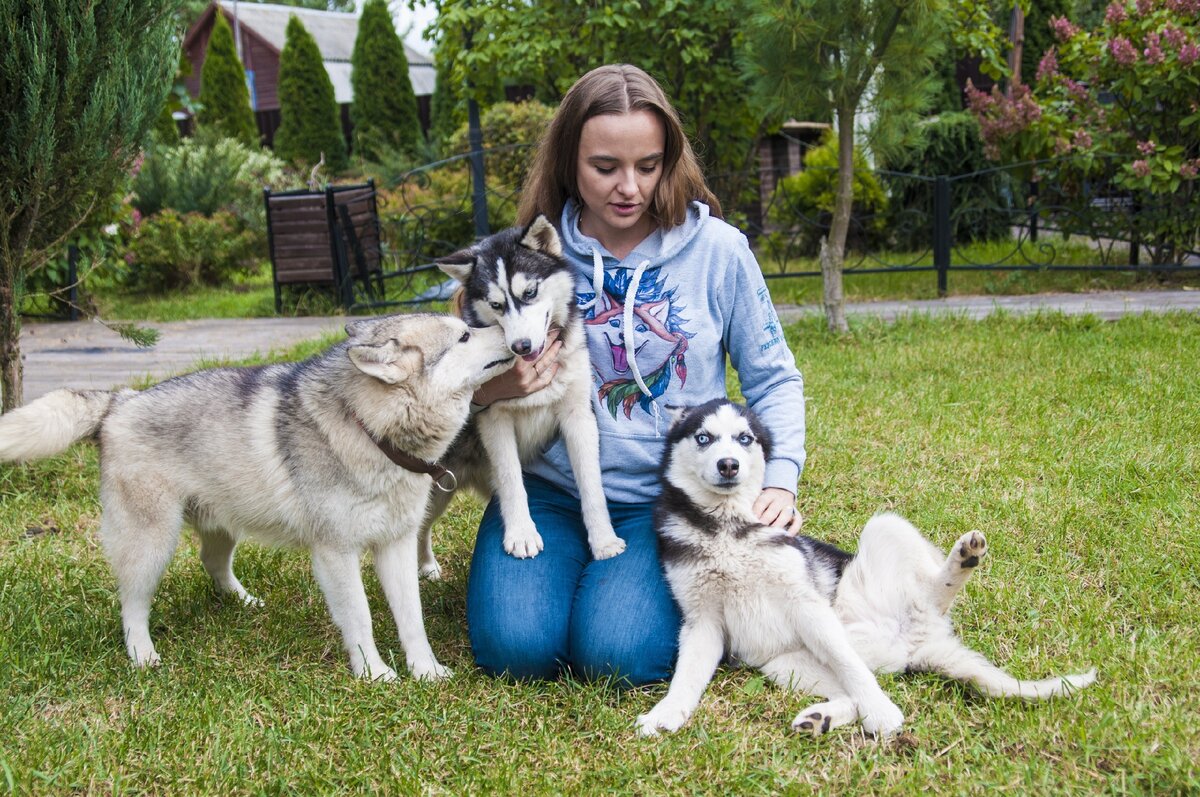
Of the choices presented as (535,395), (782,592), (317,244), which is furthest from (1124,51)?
(317,244)

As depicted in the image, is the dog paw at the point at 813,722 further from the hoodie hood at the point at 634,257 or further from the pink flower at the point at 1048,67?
the pink flower at the point at 1048,67

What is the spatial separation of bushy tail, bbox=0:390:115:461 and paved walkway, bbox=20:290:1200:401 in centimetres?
373

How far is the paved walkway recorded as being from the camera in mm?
6930

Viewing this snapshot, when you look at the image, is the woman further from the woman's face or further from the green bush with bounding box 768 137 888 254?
the green bush with bounding box 768 137 888 254

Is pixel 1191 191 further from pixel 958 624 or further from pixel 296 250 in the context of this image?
pixel 296 250

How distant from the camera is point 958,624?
292cm

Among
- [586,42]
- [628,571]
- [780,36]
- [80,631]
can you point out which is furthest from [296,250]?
[628,571]

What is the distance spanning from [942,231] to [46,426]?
7.55 meters

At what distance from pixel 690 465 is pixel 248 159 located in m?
13.7

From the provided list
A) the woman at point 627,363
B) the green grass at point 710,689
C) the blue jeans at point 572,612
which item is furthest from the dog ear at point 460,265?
the green grass at point 710,689

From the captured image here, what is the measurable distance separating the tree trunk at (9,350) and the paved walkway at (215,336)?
5.46ft

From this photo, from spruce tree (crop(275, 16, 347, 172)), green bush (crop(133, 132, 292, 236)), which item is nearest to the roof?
spruce tree (crop(275, 16, 347, 172))

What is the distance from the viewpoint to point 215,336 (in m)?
8.58

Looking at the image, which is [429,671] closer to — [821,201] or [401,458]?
[401,458]
